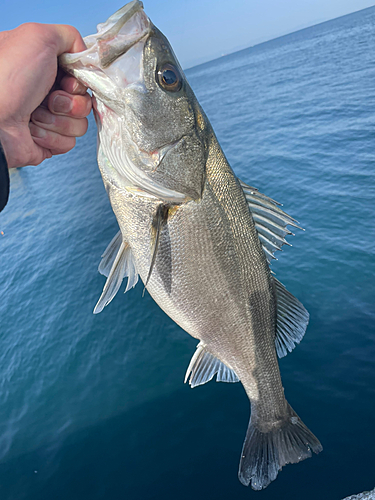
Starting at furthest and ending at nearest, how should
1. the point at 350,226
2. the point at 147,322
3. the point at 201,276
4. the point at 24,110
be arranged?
the point at 350,226 → the point at 147,322 → the point at 201,276 → the point at 24,110

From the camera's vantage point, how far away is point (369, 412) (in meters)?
5.42

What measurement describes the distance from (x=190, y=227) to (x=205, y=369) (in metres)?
1.45

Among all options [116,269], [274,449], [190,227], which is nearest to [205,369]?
[274,449]

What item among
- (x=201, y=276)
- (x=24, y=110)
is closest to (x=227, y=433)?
(x=201, y=276)

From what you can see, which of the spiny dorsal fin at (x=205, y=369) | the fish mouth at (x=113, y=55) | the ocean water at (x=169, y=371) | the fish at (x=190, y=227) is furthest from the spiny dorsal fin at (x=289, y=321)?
the ocean water at (x=169, y=371)

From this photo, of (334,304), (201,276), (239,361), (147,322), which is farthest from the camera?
(147,322)

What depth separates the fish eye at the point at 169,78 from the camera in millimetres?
2068

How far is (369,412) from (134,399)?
4.37 m

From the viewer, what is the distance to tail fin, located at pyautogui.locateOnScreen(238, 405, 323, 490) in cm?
302

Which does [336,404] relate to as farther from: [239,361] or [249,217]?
[249,217]

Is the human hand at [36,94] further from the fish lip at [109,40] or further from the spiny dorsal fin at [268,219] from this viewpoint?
the spiny dorsal fin at [268,219]

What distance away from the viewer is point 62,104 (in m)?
2.09

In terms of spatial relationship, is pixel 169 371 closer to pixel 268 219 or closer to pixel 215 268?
pixel 215 268

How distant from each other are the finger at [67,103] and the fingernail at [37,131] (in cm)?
18
